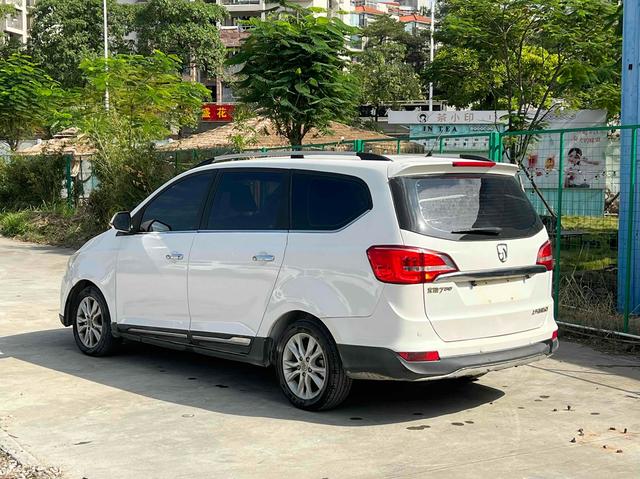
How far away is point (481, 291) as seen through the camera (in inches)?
252

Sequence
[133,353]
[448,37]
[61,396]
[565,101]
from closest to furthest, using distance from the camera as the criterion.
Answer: [61,396]
[133,353]
[448,37]
[565,101]

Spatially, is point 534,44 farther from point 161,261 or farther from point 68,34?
point 68,34

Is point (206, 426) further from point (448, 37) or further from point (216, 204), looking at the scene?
point (448, 37)

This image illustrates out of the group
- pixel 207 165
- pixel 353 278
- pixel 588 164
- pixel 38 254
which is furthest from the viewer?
pixel 38 254

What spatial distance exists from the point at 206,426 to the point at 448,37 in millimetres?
16821

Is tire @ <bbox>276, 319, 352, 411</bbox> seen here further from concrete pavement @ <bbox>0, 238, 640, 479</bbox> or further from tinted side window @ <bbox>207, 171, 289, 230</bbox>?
tinted side window @ <bbox>207, 171, 289, 230</bbox>

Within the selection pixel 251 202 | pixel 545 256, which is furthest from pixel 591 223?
pixel 251 202

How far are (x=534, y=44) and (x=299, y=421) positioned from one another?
1865cm

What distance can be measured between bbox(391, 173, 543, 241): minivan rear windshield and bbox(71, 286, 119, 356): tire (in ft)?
11.3

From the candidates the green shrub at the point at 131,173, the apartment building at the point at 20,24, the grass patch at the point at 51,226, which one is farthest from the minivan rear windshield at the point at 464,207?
the apartment building at the point at 20,24

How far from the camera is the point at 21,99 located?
27.7 metres

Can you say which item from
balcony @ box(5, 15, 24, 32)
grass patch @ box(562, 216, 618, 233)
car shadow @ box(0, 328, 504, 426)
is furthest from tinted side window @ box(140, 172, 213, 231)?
balcony @ box(5, 15, 24, 32)

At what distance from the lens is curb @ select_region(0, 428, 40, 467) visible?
5480mm

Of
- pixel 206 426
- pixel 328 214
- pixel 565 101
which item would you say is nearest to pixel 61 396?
pixel 206 426
